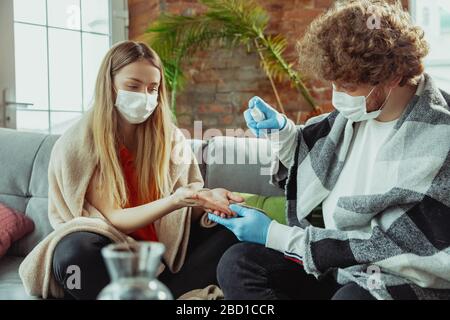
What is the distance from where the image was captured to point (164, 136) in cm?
181

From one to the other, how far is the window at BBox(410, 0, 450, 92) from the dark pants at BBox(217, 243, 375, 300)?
206 cm

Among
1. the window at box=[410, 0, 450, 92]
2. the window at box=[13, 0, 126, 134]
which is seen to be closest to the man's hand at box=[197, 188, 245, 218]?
the window at box=[13, 0, 126, 134]

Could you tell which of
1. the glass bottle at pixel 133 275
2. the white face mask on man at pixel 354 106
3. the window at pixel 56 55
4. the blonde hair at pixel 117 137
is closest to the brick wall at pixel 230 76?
the window at pixel 56 55

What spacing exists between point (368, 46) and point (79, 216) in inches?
34.7

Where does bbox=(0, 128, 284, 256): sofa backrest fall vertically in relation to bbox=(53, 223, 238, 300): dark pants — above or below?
above

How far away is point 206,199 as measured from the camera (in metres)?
1.60

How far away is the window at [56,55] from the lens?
2.93 m

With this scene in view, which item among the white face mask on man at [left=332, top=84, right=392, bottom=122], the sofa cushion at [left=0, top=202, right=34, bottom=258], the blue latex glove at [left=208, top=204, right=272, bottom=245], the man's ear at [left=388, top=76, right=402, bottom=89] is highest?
the man's ear at [left=388, top=76, right=402, bottom=89]

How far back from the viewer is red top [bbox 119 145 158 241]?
1764 mm

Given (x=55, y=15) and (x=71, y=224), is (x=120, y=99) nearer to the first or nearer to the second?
(x=71, y=224)

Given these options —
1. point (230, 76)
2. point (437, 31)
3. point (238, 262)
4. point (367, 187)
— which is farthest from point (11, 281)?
point (437, 31)

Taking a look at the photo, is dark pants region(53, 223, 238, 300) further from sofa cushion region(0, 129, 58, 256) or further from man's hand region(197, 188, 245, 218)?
sofa cushion region(0, 129, 58, 256)
